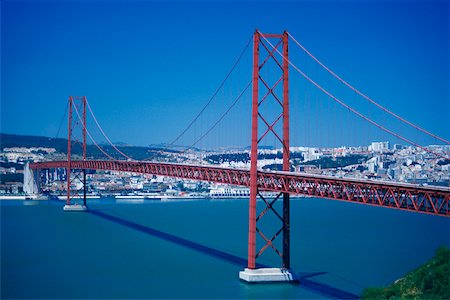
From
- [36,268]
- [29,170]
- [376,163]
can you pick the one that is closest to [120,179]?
[29,170]

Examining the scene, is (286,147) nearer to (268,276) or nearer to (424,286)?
(268,276)

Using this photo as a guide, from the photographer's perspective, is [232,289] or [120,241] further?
[120,241]

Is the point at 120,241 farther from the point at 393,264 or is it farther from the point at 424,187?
the point at 424,187

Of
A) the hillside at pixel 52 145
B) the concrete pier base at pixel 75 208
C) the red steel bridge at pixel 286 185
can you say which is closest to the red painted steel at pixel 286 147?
the red steel bridge at pixel 286 185

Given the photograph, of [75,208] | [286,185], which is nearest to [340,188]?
[286,185]

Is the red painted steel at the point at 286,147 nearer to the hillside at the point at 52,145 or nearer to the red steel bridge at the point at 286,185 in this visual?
the red steel bridge at the point at 286,185

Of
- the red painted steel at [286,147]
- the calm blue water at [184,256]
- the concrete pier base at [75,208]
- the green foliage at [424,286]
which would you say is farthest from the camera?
the concrete pier base at [75,208]

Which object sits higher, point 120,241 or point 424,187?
point 424,187
